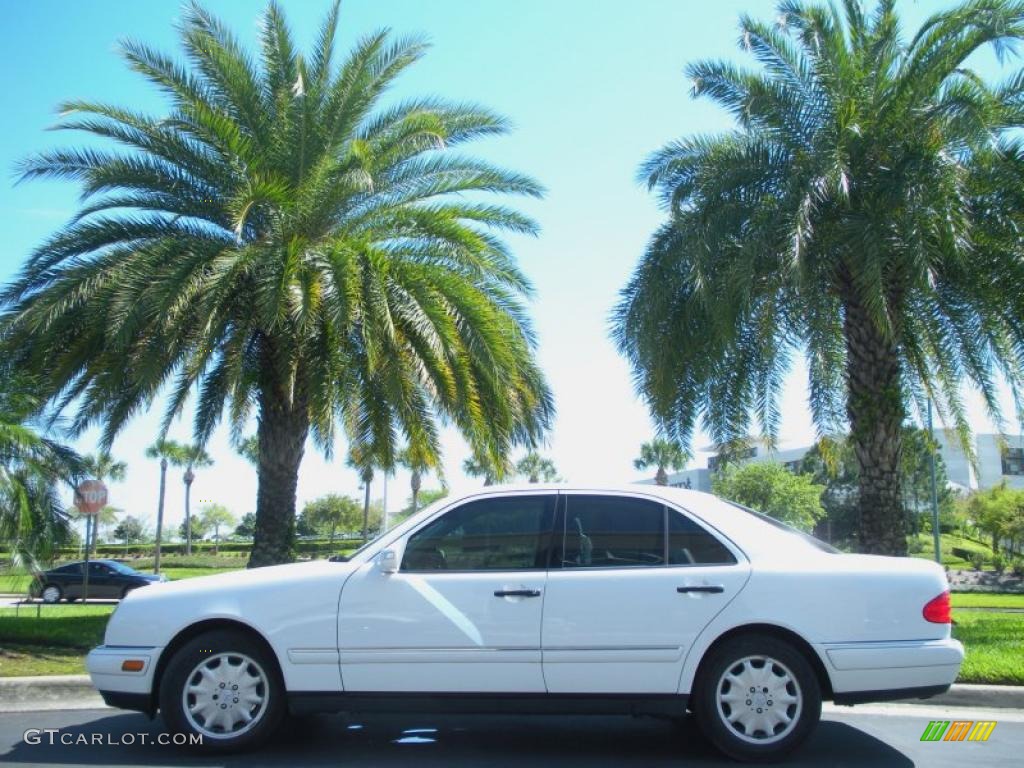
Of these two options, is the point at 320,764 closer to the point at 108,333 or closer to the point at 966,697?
the point at 966,697

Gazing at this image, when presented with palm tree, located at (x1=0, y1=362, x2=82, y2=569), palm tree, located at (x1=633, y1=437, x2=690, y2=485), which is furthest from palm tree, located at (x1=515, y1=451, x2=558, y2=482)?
palm tree, located at (x1=0, y1=362, x2=82, y2=569)

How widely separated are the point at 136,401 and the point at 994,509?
45674 mm

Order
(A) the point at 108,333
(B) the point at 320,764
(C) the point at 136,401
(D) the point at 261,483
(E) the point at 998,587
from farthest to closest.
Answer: (E) the point at 998,587 < (D) the point at 261,483 < (C) the point at 136,401 < (A) the point at 108,333 < (B) the point at 320,764

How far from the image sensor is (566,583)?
5.48 meters

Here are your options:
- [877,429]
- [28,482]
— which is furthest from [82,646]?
[877,429]

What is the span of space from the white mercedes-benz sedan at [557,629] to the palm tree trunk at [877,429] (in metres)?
7.33

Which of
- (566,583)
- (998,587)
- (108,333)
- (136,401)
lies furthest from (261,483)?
(998,587)

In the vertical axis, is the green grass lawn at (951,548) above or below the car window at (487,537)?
below

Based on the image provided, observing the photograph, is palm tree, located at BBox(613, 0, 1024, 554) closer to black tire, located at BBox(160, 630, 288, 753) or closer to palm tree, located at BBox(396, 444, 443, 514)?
palm tree, located at BBox(396, 444, 443, 514)

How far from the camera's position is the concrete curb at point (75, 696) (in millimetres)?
6949

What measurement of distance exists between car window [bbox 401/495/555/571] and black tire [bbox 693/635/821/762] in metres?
1.17

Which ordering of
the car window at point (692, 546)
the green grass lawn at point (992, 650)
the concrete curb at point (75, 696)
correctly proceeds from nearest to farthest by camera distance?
the car window at point (692, 546)
the concrete curb at point (75, 696)
the green grass lawn at point (992, 650)

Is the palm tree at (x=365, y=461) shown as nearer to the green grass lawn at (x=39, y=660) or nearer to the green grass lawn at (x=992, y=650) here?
the green grass lawn at (x=39, y=660)

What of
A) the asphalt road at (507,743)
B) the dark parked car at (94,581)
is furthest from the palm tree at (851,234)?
the dark parked car at (94,581)
